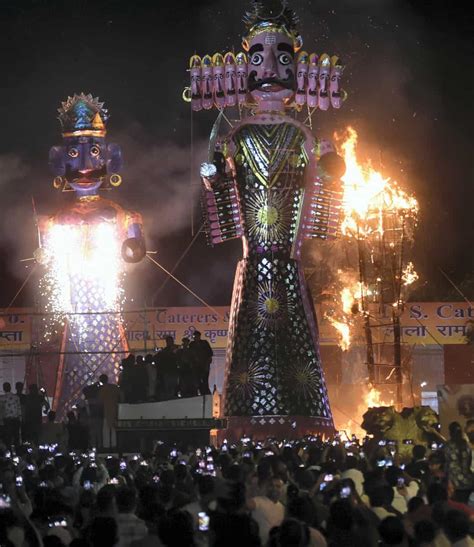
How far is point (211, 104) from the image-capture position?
27906 mm

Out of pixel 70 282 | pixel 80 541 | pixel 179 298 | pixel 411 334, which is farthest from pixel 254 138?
pixel 80 541

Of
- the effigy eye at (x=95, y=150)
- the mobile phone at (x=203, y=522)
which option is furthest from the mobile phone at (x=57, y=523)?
the effigy eye at (x=95, y=150)

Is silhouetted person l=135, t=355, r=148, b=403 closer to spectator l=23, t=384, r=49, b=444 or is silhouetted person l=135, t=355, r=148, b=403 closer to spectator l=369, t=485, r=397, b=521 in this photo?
spectator l=23, t=384, r=49, b=444

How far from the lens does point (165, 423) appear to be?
23.5 m

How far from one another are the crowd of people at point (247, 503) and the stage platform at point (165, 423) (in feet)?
20.6

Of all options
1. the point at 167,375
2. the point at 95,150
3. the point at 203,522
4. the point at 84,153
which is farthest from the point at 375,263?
the point at 203,522

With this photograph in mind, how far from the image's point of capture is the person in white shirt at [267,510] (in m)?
11.0

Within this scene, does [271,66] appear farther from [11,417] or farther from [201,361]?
[11,417]

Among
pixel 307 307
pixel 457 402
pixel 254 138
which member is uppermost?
pixel 254 138

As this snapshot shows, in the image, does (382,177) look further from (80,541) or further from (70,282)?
(80,541)

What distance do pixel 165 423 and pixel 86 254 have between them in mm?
7138

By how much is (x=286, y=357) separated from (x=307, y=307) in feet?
3.91

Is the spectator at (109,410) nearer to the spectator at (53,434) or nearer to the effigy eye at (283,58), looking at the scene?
the spectator at (53,434)

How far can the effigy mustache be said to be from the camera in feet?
Answer: 89.7
